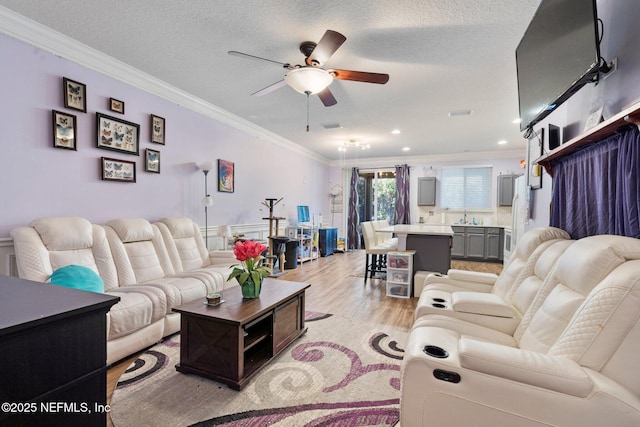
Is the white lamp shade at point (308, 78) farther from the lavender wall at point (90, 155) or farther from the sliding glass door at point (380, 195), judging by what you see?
the sliding glass door at point (380, 195)

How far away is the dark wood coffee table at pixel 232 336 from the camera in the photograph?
1.89m

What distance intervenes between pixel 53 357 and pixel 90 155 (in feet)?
9.35

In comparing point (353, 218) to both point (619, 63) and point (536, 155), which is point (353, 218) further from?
point (619, 63)

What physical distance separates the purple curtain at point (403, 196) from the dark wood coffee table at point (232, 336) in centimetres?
580

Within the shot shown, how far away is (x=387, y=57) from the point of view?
2812 mm

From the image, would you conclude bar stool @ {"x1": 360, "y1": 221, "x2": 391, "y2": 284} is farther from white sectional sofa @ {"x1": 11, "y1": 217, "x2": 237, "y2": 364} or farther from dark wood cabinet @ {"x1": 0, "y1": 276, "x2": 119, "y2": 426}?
dark wood cabinet @ {"x1": 0, "y1": 276, "x2": 119, "y2": 426}

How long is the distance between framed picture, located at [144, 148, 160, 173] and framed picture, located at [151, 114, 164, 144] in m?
0.14

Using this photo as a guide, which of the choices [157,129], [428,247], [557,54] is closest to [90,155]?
[157,129]

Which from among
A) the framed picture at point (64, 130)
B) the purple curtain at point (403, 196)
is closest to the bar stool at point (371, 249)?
the purple curtain at point (403, 196)

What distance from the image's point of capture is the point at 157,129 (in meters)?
3.57

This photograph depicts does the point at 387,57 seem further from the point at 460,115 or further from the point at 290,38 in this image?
the point at 460,115

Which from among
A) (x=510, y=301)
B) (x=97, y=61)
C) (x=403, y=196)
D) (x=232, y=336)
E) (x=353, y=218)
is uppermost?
(x=97, y=61)

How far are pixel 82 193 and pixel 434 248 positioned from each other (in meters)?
4.19

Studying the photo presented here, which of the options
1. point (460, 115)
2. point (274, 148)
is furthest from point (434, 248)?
point (274, 148)
